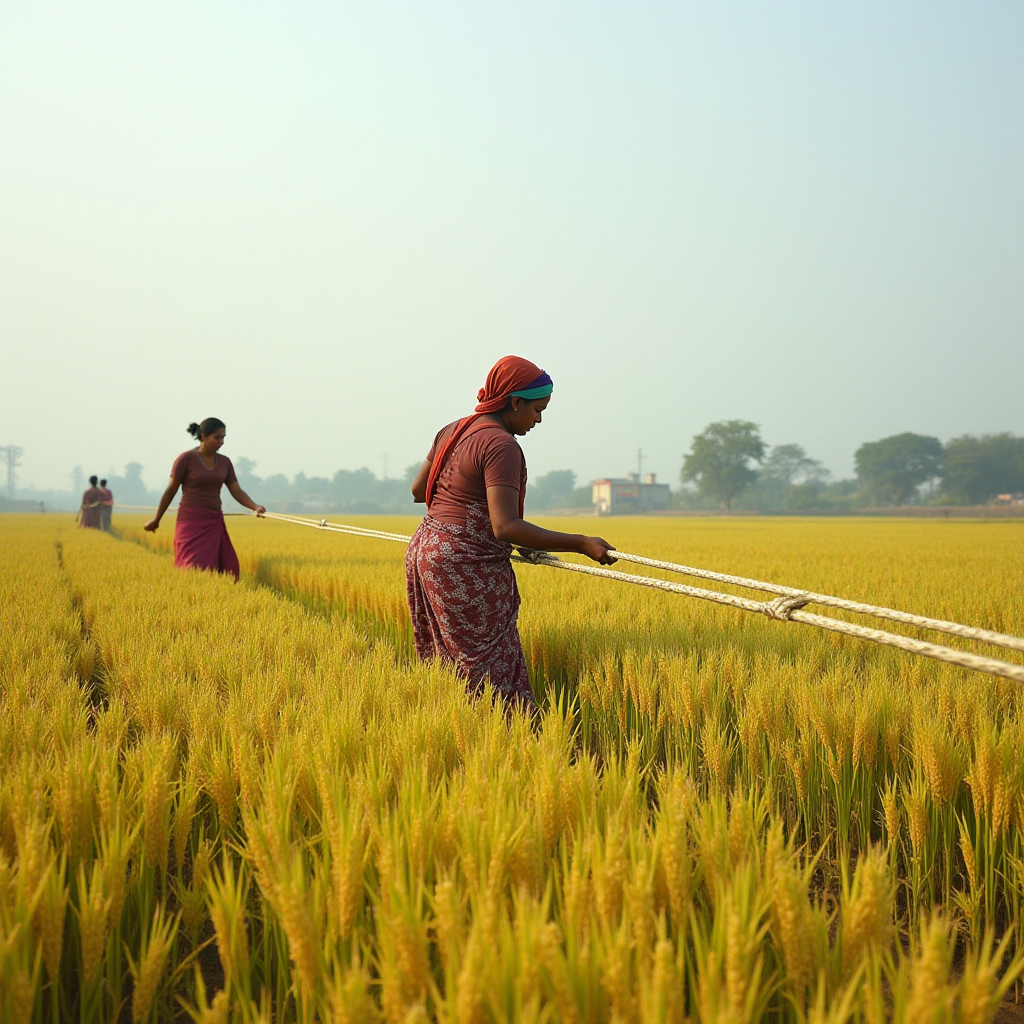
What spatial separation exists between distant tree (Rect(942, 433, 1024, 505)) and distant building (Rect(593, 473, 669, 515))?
107 ft

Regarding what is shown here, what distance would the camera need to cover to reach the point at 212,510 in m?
6.48

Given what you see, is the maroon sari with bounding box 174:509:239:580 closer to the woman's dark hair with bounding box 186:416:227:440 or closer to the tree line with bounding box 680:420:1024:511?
the woman's dark hair with bounding box 186:416:227:440

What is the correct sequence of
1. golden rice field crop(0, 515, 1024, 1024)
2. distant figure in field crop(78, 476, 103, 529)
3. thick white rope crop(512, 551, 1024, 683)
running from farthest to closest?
distant figure in field crop(78, 476, 103, 529) < thick white rope crop(512, 551, 1024, 683) < golden rice field crop(0, 515, 1024, 1024)

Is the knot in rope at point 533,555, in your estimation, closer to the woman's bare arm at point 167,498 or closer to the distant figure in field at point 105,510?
the woman's bare arm at point 167,498

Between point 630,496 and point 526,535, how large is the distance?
93.0m

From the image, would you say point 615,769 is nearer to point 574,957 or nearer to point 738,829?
point 738,829

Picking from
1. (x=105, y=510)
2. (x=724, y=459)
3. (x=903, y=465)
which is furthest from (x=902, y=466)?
(x=105, y=510)

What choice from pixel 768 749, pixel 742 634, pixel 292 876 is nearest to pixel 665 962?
pixel 292 876

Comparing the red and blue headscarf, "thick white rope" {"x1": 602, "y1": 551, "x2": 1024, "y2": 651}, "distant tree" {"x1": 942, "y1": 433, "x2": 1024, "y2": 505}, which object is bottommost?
"thick white rope" {"x1": 602, "y1": 551, "x2": 1024, "y2": 651}

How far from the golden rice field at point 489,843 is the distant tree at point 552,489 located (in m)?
151

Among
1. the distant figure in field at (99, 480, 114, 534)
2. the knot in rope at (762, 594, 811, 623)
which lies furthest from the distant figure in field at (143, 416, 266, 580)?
the distant figure in field at (99, 480, 114, 534)

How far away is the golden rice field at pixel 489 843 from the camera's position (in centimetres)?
90

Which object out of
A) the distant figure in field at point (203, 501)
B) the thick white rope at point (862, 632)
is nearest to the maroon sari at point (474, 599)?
the thick white rope at point (862, 632)

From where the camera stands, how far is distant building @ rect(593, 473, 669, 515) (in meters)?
93.1
